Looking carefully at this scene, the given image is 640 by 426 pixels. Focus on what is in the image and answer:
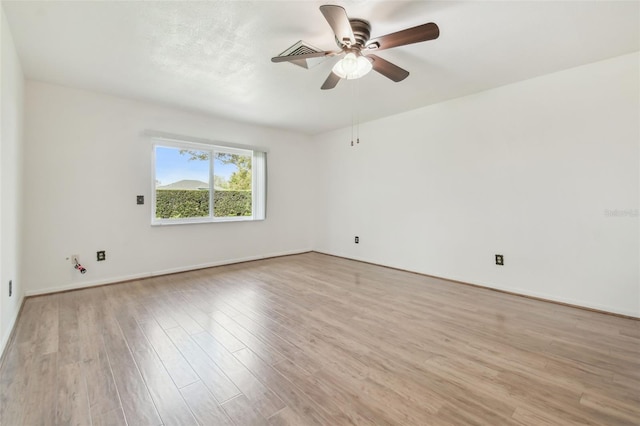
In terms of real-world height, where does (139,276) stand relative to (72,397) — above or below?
above

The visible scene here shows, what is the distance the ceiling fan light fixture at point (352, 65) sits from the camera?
6.82ft

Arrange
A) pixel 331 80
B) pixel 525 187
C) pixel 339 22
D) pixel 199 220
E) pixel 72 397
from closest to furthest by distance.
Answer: pixel 72 397 < pixel 339 22 < pixel 331 80 < pixel 525 187 < pixel 199 220

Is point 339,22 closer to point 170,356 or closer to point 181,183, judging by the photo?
point 170,356

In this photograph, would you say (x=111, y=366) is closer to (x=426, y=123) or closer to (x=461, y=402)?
(x=461, y=402)

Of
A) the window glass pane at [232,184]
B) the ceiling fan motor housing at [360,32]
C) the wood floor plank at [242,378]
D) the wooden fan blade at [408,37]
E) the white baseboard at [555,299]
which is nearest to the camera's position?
the wood floor plank at [242,378]

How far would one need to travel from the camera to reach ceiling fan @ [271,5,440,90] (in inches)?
68.9

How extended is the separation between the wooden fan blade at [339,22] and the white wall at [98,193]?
302 centimetres

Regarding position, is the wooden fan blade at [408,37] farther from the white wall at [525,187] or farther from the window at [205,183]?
the window at [205,183]

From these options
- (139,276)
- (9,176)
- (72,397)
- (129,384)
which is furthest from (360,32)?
(139,276)

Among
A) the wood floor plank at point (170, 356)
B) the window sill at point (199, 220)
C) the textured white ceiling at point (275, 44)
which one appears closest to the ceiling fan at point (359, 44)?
the textured white ceiling at point (275, 44)

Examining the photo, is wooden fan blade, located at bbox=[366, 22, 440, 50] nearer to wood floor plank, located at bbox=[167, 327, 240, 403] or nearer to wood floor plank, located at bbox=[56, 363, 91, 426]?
wood floor plank, located at bbox=[167, 327, 240, 403]

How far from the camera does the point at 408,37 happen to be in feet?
6.09

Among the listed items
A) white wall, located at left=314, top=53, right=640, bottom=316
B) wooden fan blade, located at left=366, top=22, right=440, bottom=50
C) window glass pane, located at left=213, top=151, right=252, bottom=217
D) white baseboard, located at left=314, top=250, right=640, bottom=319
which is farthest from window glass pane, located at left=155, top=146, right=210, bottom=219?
white baseboard, located at left=314, top=250, right=640, bottom=319

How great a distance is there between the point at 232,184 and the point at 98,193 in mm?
1808
